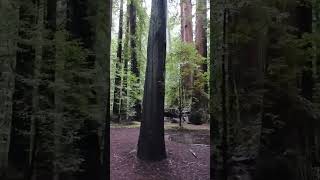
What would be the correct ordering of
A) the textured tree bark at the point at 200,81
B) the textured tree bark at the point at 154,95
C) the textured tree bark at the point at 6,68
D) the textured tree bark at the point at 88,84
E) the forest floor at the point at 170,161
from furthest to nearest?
the textured tree bark at the point at 200,81 → the textured tree bark at the point at 154,95 → the forest floor at the point at 170,161 → the textured tree bark at the point at 88,84 → the textured tree bark at the point at 6,68

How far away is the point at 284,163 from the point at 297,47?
1219 millimetres

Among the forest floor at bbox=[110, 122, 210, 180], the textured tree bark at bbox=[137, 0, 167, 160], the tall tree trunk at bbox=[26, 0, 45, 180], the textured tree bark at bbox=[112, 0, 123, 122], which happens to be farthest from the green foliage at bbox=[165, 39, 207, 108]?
the tall tree trunk at bbox=[26, 0, 45, 180]

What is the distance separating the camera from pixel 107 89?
13.2 feet

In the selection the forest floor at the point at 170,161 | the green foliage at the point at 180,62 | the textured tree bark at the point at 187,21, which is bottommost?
the forest floor at the point at 170,161

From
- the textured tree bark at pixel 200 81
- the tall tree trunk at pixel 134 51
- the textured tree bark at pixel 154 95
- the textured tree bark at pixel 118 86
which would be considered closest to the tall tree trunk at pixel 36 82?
the textured tree bark at pixel 154 95

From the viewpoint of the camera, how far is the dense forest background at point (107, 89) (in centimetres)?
370

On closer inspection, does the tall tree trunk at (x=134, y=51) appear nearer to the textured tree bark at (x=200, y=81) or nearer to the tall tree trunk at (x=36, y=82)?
the textured tree bark at (x=200, y=81)

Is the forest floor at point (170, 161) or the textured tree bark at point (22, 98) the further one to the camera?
the forest floor at point (170, 161)

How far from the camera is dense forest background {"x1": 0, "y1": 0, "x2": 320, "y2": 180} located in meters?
3.70

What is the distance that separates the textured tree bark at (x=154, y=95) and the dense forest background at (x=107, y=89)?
13.9 ft

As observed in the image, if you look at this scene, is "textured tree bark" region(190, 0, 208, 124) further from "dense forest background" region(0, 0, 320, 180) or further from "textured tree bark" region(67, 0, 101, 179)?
"textured tree bark" region(67, 0, 101, 179)

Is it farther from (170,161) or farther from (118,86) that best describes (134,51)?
(170,161)

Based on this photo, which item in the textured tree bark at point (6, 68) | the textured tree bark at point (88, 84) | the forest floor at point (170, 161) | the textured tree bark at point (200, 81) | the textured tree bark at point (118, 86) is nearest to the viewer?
the textured tree bark at point (6, 68)

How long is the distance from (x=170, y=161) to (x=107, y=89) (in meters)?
4.56
